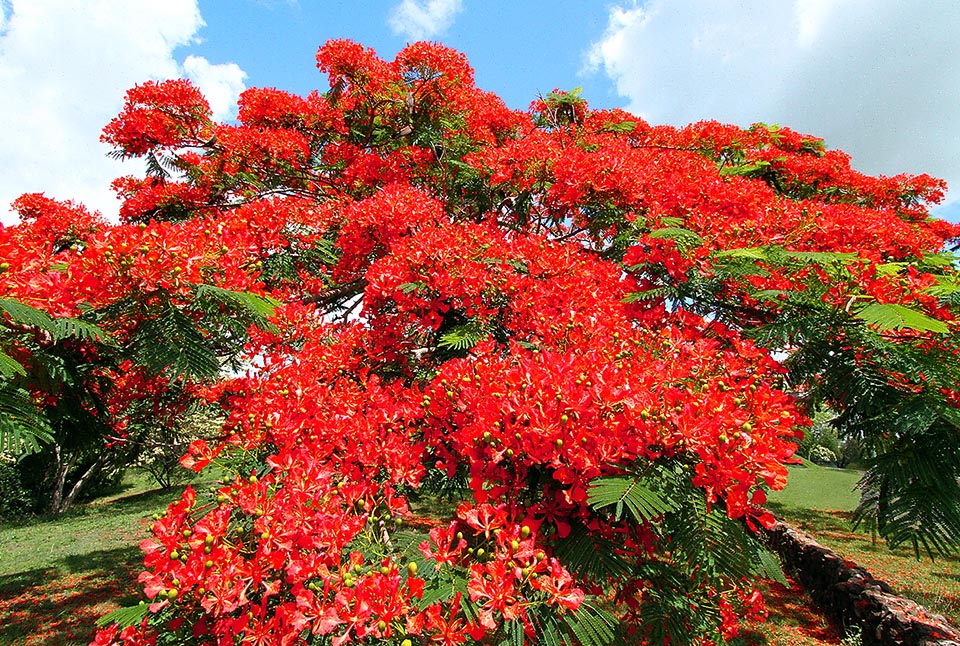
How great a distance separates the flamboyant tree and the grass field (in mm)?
1195

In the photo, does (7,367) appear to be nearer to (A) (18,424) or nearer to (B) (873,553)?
(A) (18,424)

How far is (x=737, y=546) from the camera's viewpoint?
5.71ft

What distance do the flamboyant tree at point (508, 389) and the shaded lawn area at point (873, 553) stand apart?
0.89 m

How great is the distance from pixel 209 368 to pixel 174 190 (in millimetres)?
4545

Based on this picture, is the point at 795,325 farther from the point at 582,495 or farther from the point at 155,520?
the point at 155,520

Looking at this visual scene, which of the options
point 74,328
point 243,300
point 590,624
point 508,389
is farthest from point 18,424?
point 590,624

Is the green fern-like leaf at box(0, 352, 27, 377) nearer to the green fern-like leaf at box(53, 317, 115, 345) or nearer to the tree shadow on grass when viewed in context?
the green fern-like leaf at box(53, 317, 115, 345)

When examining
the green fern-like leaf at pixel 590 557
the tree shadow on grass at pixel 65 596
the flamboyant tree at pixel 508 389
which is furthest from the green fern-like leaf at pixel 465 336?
the tree shadow on grass at pixel 65 596

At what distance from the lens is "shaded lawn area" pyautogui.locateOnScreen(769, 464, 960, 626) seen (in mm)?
6141

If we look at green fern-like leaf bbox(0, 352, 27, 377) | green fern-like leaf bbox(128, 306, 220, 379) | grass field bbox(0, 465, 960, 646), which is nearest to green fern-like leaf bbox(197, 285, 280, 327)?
green fern-like leaf bbox(128, 306, 220, 379)

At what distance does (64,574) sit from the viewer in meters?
7.93

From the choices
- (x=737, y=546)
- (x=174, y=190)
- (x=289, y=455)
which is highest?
(x=174, y=190)

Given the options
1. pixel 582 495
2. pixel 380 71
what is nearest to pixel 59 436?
pixel 582 495

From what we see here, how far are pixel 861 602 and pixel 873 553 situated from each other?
12.8 ft
